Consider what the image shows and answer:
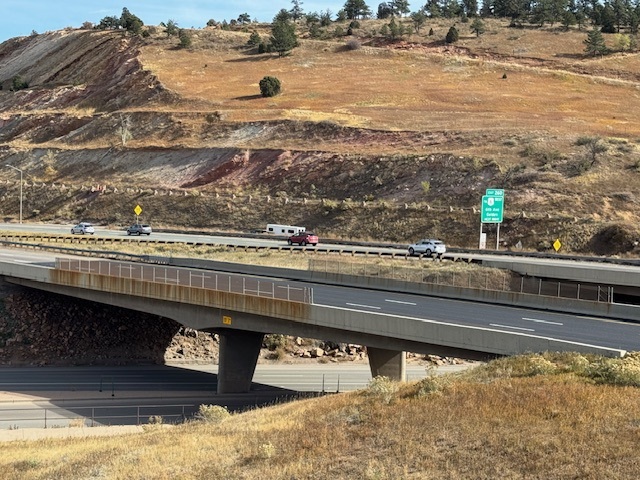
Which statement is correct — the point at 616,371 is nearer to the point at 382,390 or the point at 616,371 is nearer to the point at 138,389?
the point at 382,390

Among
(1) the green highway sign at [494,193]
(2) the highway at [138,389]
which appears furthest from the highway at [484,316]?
(1) the green highway sign at [494,193]

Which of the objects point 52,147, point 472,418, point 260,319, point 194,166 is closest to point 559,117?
point 194,166

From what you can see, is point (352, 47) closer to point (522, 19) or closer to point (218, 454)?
point (522, 19)

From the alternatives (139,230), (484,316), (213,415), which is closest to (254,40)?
(139,230)

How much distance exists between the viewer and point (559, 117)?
9669 cm

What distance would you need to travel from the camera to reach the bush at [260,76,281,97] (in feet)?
367

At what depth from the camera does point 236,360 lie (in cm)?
3678

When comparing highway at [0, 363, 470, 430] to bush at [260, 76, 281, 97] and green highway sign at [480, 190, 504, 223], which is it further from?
bush at [260, 76, 281, 97]

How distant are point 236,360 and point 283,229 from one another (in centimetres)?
3744

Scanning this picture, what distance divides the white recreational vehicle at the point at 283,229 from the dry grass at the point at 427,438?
50.4m

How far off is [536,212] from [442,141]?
20.5m

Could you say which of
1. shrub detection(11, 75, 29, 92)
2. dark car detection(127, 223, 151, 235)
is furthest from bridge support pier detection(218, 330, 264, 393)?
shrub detection(11, 75, 29, 92)

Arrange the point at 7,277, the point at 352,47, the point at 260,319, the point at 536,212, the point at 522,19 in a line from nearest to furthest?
the point at 260,319 < the point at 7,277 < the point at 536,212 < the point at 352,47 < the point at 522,19

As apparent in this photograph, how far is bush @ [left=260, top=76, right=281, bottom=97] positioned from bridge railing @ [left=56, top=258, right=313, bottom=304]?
7237cm
